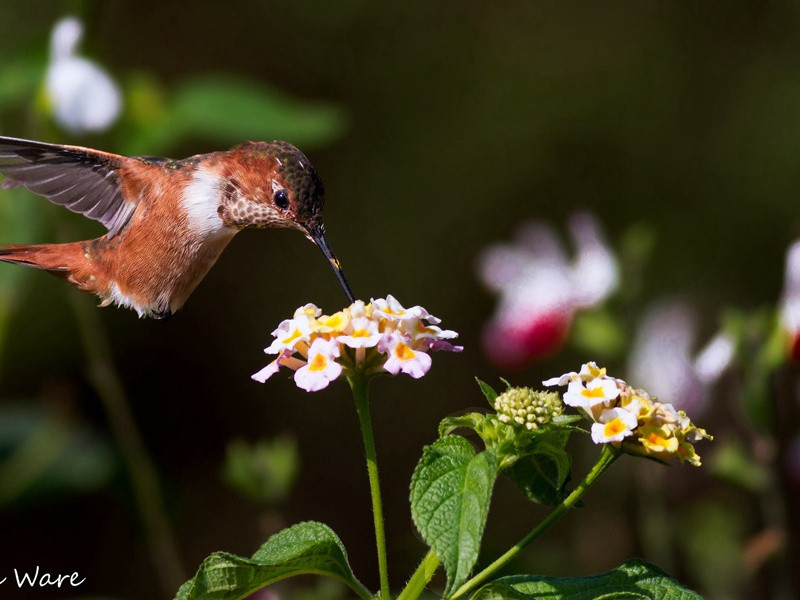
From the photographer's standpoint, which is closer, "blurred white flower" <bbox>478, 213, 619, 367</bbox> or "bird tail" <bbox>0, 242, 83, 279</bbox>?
"bird tail" <bbox>0, 242, 83, 279</bbox>

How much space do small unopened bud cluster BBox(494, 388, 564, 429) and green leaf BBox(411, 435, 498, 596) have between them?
0.03 m

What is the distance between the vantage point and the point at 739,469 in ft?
4.60

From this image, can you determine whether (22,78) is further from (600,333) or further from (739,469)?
(739,469)

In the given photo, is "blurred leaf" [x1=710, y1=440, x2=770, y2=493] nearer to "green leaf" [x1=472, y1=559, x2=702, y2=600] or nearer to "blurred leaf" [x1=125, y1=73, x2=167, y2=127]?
"green leaf" [x1=472, y1=559, x2=702, y2=600]

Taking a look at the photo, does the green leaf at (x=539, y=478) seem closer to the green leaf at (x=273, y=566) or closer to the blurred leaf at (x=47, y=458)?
the green leaf at (x=273, y=566)

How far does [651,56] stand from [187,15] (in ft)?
4.15

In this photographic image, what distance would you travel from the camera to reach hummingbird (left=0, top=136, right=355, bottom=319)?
113 centimetres

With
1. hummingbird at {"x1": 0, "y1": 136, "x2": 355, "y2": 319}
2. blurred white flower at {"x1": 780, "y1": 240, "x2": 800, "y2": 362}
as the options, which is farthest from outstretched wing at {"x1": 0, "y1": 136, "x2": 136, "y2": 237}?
blurred white flower at {"x1": 780, "y1": 240, "x2": 800, "y2": 362}

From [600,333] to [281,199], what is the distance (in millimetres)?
679

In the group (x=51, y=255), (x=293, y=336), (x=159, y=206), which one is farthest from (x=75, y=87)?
(x=293, y=336)

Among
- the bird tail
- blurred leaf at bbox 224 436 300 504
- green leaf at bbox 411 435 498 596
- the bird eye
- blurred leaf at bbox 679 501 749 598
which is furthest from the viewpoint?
blurred leaf at bbox 679 501 749 598

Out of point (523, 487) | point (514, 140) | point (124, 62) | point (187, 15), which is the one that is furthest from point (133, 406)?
point (523, 487)

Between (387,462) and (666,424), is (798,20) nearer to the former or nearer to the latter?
(387,462)

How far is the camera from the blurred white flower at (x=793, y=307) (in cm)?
142
